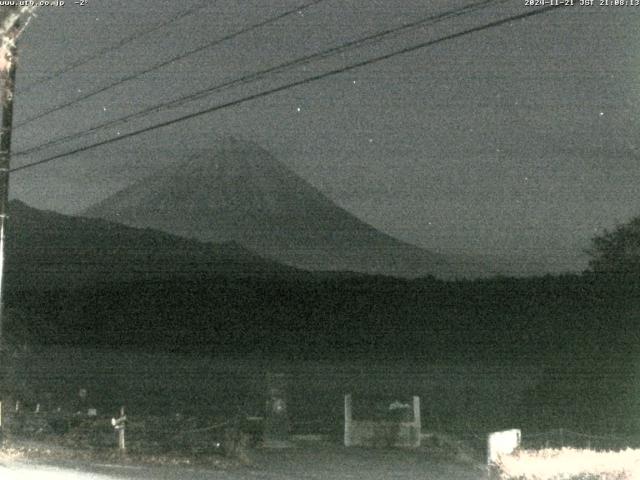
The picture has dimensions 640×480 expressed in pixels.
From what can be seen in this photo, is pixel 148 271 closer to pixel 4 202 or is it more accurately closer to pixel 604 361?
pixel 604 361

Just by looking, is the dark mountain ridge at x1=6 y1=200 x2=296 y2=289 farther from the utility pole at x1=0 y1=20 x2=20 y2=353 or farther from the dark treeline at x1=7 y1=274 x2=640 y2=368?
the utility pole at x1=0 y1=20 x2=20 y2=353

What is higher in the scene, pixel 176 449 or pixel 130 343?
pixel 130 343

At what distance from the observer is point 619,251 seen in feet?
128

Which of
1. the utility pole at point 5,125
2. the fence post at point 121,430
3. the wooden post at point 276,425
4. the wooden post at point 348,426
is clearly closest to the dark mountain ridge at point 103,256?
the wooden post at point 276,425

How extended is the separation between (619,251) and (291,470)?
23895 mm

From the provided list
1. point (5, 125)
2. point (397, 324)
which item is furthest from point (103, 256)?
point (5, 125)

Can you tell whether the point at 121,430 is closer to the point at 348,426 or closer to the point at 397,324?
the point at 348,426

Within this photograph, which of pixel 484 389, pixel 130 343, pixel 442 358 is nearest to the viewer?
pixel 484 389

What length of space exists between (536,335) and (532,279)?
4.78 meters

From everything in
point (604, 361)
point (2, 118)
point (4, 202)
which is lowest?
point (604, 361)

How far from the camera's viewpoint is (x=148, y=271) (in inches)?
2406

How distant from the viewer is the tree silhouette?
3853 cm

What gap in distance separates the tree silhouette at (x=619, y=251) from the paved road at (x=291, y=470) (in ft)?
61.7

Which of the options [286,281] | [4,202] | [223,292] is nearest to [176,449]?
[4,202]
